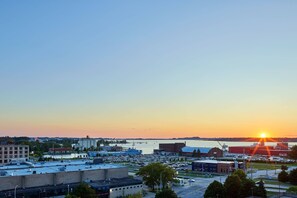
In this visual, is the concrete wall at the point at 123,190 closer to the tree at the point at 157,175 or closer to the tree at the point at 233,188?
the tree at the point at 157,175

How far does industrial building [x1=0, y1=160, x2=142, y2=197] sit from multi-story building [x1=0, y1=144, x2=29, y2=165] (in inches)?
954

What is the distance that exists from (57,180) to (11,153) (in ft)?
93.0

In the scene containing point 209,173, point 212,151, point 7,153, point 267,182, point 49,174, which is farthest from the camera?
point 212,151

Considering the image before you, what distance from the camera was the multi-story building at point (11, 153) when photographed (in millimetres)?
46062

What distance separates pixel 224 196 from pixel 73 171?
9899mm

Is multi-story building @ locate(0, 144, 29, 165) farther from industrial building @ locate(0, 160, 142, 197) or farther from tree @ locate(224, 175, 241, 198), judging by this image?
tree @ locate(224, 175, 241, 198)

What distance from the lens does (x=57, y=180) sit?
72.2 feet

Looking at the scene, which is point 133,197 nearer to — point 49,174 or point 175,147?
point 49,174

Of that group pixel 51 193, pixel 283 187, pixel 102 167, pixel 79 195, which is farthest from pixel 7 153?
pixel 283 187

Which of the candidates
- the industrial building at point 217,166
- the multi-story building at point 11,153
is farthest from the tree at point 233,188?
the multi-story building at point 11,153

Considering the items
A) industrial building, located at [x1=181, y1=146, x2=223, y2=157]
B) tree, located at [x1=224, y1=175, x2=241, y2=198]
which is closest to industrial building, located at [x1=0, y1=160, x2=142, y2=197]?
tree, located at [x1=224, y1=175, x2=241, y2=198]

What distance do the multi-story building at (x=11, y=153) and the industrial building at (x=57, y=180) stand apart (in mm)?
24237

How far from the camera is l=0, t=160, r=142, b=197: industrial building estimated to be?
20000 millimetres

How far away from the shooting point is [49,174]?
2175cm
